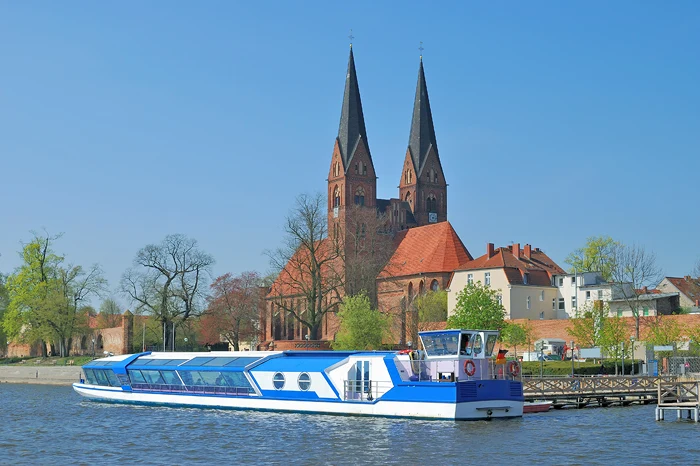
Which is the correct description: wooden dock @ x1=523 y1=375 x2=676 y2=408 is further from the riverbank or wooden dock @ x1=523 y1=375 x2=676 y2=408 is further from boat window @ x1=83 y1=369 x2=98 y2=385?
the riverbank

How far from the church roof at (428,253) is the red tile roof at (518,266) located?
27.2ft

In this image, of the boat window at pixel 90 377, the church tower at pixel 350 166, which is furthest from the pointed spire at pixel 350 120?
the boat window at pixel 90 377

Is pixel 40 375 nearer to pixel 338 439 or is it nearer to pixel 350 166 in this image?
pixel 350 166

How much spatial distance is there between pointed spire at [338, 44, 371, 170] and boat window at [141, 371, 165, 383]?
230 feet


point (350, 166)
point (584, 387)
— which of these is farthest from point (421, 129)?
point (584, 387)

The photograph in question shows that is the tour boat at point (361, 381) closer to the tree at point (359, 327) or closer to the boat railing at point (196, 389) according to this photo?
the boat railing at point (196, 389)

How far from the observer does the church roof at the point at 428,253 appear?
110 meters

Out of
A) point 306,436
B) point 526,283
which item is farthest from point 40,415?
point 526,283

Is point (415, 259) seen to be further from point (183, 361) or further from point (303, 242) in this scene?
point (183, 361)

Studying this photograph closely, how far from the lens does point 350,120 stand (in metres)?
120

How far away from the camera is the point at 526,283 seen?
94938 mm

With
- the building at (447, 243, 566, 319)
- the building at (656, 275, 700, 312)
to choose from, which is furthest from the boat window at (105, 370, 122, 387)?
the building at (656, 275, 700, 312)

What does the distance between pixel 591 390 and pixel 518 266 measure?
48333mm

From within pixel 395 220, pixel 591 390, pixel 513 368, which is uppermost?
pixel 395 220
